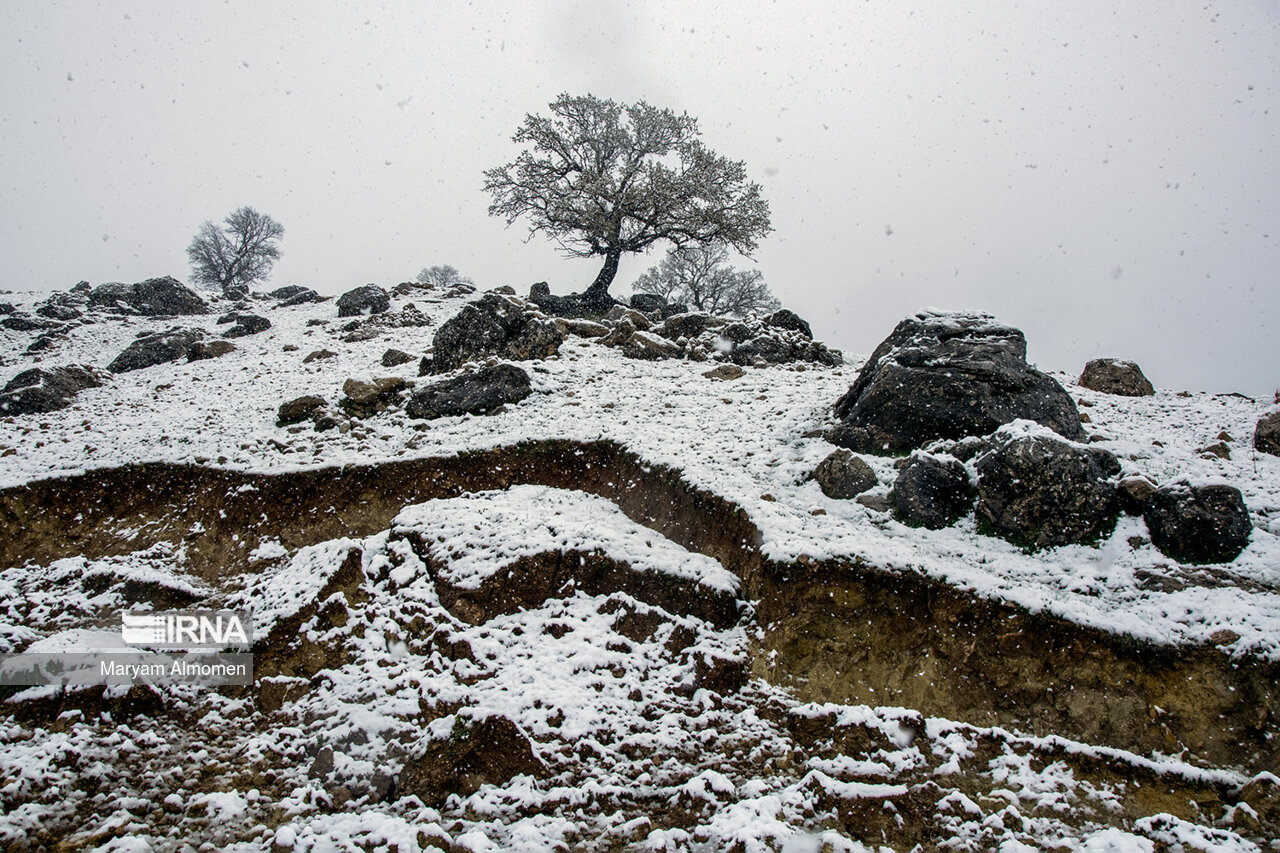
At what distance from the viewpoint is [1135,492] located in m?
6.63

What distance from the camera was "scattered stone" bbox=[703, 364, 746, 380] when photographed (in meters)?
13.9

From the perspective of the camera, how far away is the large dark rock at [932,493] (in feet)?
23.2

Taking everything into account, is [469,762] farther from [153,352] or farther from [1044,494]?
[153,352]

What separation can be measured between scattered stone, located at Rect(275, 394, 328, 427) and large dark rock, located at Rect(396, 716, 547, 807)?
28.3ft

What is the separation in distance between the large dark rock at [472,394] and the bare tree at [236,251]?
3395 cm

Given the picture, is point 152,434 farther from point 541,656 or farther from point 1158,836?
point 1158,836

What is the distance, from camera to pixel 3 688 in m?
5.83

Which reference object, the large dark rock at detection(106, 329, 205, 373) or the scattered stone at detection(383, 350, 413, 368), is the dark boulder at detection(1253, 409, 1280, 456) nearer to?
the scattered stone at detection(383, 350, 413, 368)

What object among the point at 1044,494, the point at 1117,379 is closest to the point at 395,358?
the point at 1044,494

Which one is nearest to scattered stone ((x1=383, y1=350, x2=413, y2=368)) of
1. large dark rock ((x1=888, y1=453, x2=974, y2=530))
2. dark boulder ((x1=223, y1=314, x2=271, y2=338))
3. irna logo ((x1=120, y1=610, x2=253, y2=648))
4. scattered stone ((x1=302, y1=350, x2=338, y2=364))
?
scattered stone ((x1=302, y1=350, x2=338, y2=364))

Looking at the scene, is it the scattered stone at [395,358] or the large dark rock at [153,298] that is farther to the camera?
the large dark rock at [153,298]

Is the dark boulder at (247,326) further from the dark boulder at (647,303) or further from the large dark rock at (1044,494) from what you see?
the large dark rock at (1044,494)

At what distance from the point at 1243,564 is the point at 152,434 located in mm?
16995

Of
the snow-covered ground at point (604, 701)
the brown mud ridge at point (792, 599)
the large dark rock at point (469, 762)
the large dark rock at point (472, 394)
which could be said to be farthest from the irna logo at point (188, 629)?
the large dark rock at point (472, 394)
